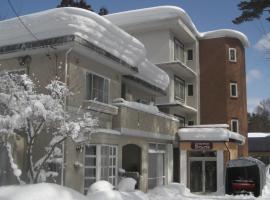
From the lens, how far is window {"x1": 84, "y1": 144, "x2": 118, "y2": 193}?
1920 centimetres

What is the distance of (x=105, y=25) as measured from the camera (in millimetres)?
19500

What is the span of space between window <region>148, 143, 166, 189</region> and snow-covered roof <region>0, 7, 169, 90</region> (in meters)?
7.21

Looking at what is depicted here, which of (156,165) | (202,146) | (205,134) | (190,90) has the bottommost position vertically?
(156,165)

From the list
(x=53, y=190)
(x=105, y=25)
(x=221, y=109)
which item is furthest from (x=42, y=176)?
(x=221, y=109)

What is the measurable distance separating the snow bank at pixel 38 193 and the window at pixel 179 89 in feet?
71.4

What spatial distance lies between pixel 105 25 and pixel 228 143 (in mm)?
13522

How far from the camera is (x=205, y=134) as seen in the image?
2877cm

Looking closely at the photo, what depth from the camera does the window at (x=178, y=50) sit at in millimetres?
33275

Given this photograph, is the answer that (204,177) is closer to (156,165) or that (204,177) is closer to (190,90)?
(156,165)

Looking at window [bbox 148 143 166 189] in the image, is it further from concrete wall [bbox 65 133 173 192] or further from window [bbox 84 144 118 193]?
window [bbox 84 144 118 193]

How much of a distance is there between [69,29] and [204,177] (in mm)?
17081

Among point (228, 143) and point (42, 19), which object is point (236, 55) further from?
point (42, 19)

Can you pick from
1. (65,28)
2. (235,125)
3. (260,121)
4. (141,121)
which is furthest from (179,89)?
(260,121)

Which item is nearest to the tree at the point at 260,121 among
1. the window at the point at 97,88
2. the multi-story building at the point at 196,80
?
the multi-story building at the point at 196,80
